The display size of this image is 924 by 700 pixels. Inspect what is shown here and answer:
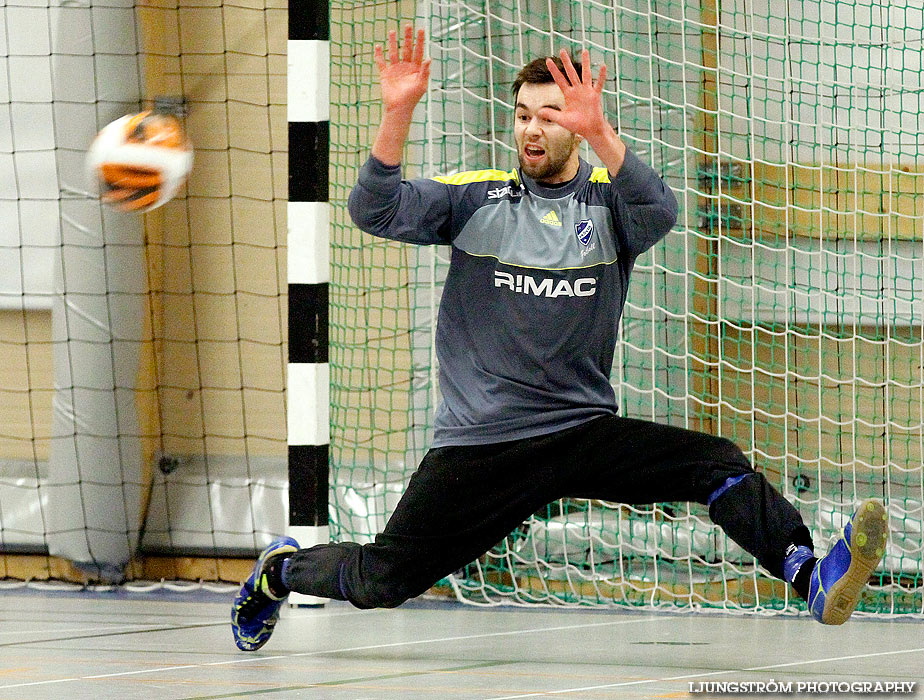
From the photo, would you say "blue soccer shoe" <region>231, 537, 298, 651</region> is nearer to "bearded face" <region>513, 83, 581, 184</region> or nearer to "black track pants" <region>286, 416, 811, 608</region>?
"black track pants" <region>286, 416, 811, 608</region>

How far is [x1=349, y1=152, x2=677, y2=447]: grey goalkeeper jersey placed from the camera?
3756 mm

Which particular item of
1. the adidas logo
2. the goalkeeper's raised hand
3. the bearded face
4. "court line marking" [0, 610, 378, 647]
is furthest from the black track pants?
"court line marking" [0, 610, 378, 647]

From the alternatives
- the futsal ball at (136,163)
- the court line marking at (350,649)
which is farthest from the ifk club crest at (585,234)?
the court line marking at (350,649)

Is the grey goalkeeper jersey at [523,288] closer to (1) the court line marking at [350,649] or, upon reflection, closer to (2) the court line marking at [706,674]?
(2) the court line marking at [706,674]

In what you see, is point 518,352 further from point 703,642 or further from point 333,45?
point 333,45

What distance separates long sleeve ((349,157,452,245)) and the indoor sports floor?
4.02ft

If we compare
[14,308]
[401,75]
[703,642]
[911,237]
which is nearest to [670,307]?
[911,237]

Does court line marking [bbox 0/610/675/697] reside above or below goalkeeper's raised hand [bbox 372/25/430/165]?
below

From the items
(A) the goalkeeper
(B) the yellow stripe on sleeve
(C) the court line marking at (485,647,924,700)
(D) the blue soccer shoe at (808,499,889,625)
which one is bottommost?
(C) the court line marking at (485,647,924,700)

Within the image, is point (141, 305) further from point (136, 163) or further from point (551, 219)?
point (551, 219)

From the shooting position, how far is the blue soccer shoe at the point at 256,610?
4137 mm

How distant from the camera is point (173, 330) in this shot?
6.62 m

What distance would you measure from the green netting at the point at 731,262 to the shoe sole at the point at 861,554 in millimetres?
2256

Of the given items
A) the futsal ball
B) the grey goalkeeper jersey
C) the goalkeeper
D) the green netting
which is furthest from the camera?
the green netting
